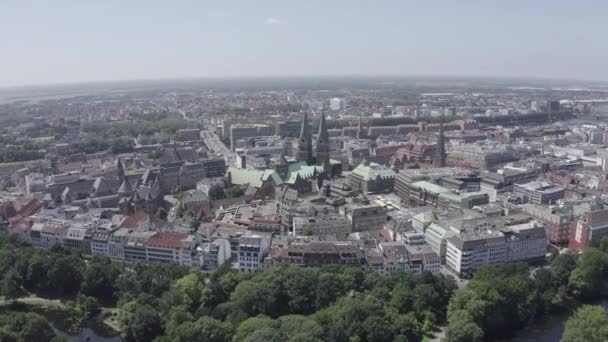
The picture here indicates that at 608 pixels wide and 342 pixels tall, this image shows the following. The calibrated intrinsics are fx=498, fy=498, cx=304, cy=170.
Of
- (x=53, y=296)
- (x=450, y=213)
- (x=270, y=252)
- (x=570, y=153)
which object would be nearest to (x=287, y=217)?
(x=270, y=252)

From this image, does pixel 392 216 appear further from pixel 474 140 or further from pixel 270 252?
pixel 474 140

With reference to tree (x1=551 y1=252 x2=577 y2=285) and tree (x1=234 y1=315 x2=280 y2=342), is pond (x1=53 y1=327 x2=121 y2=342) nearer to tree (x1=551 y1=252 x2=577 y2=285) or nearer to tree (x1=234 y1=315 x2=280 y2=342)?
tree (x1=234 y1=315 x2=280 y2=342)

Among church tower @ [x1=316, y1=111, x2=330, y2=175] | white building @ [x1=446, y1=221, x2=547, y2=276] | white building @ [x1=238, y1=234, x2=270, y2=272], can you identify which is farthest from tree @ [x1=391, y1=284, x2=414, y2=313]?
church tower @ [x1=316, y1=111, x2=330, y2=175]

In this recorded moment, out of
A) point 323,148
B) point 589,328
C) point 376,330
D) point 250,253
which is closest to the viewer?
point 589,328

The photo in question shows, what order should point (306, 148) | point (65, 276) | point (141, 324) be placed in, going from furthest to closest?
point (306, 148) → point (65, 276) → point (141, 324)

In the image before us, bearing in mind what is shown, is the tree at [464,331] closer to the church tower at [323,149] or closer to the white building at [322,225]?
the white building at [322,225]

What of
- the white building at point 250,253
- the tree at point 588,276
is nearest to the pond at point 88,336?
the white building at point 250,253

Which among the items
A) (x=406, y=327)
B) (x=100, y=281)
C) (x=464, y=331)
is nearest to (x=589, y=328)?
(x=464, y=331)

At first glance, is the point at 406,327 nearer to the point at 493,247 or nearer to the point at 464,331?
the point at 464,331

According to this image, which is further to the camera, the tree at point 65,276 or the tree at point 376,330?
the tree at point 65,276
